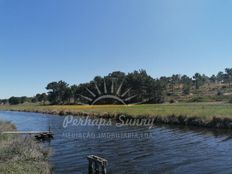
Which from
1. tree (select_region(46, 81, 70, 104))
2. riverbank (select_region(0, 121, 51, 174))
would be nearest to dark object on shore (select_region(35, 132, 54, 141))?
riverbank (select_region(0, 121, 51, 174))

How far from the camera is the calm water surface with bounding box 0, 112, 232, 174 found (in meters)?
23.0

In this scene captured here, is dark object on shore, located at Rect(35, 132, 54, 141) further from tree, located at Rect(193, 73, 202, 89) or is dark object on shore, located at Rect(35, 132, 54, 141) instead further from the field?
tree, located at Rect(193, 73, 202, 89)

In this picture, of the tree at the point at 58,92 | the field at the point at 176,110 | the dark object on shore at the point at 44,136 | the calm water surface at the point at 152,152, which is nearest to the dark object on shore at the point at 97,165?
the calm water surface at the point at 152,152

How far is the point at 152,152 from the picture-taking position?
28953 mm

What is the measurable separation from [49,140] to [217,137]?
1895 cm

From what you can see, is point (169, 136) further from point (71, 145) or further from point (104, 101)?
point (104, 101)

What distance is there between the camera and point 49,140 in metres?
39.4

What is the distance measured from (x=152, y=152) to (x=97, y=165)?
9.01 meters

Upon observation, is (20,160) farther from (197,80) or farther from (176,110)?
(197,80)

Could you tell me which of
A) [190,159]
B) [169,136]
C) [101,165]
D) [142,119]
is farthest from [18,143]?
[142,119]

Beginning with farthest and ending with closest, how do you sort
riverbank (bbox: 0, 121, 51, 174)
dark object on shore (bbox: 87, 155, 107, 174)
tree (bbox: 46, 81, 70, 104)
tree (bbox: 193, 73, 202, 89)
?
1. tree (bbox: 193, 73, 202, 89)
2. tree (bbox: 46, 81, 70, 104)
3. dark object on shore (bbox: 87, 155, 107, 174)
4. riverbank (bbox: 0, 121, 51, 174)

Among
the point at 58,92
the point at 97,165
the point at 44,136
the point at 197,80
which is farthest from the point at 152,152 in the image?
the point at 197,80

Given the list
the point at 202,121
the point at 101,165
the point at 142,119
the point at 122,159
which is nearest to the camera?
the point at 101,165

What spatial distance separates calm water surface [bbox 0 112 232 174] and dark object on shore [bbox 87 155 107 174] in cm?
111
